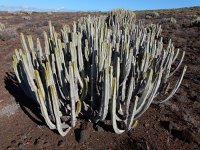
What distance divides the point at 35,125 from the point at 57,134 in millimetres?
381

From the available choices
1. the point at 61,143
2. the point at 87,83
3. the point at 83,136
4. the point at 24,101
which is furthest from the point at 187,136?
the point at 24,101

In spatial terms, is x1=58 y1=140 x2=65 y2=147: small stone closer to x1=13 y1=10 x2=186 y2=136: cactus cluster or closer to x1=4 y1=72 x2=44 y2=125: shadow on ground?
x1=13 y1=10 x2=186 y2=136: cactus cluster

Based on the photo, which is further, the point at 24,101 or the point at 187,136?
the point at 24,101

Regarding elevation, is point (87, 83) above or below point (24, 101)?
above

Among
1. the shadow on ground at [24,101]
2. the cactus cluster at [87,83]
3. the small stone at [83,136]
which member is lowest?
the shadow on ground at [24,101]

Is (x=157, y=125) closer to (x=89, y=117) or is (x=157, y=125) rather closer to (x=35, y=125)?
(x=89, y=117)

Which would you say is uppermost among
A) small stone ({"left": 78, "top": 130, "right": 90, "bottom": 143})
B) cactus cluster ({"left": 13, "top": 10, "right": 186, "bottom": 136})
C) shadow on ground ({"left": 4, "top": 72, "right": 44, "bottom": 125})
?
cactus cluster ({"left": 13, "top": 10, "right": 186, "bottom": 136})

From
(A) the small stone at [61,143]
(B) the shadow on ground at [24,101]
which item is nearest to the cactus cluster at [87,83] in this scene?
(A) the small stone at [61,143]

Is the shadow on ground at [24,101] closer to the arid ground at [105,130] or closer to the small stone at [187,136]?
the arid ground at [105,130]

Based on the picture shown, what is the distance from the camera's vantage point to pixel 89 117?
13.3ft

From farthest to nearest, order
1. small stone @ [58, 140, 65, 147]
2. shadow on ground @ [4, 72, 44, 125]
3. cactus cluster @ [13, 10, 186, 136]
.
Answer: shadow on ground @ [4, 72, 44, 125]
small stone @ [58, 140, 65, 147]
cactus cluster @ [13, 10, 186, 136]

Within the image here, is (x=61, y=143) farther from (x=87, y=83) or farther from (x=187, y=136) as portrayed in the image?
(x=187, y=136)

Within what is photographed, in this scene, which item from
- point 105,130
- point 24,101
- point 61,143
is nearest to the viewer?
point 61,143

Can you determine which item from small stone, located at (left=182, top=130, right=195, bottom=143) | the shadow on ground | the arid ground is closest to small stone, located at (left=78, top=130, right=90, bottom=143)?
the arid ground
